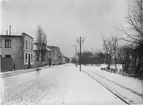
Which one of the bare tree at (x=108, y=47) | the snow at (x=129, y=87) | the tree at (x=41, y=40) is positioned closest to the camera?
the snow at (x=129, y=87)

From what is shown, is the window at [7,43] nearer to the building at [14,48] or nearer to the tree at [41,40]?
the building at [14,48]

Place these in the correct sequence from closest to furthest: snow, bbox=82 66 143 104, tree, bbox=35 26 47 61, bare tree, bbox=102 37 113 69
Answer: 1. snow, bbox=82 66 143 104
2. bare tree, bbox=102 37 113 69
3. tree, bbox=35 26 47 61

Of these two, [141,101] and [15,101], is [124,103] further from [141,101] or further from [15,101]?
[15,101]

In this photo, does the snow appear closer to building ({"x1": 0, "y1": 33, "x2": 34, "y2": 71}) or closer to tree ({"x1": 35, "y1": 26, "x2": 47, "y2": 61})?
building ({"x1": 0, "y1": 33, "x2": 34, "y2": 71})

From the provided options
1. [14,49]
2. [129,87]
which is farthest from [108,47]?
[129,87]

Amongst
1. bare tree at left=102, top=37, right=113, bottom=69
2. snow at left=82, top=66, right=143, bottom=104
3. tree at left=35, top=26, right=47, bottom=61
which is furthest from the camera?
tree at left=35, top=26, right=47, bottom=61

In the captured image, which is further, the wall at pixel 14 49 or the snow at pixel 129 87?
the wall at pixel 14 49

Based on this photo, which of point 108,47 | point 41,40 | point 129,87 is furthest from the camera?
point 41,40

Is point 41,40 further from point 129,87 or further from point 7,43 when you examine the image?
point 129,87

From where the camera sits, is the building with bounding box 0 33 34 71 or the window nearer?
the building with bounding box 0 33 34 71

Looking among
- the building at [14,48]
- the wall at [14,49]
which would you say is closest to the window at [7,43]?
the building at [14,48]

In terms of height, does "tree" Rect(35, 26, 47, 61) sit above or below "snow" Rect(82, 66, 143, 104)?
above

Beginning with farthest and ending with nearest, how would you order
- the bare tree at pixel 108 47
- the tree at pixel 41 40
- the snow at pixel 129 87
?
the tree at pixel 41 40, the bare tree at pixel 108 47, the snow at pixel 129 87

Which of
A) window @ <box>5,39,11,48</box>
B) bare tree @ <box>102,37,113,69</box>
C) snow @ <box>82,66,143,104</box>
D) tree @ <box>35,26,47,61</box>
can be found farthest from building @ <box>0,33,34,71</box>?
snow @ <box>82,66,143,104</box>
